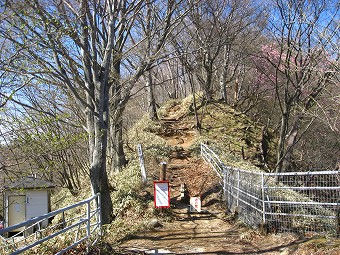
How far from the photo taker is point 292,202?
9.25 meters

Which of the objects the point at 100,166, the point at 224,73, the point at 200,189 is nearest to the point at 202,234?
the point at 100,166

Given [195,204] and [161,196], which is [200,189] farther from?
[161,196]

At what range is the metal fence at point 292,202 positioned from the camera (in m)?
8.80

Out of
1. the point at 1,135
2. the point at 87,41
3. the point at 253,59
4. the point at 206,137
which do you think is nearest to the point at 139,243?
the point at 1,135

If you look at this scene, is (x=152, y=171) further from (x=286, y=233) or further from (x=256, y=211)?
(x=286, y=233)

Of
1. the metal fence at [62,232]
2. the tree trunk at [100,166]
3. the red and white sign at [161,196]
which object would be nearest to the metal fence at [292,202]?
the red and white sign at [161,196]

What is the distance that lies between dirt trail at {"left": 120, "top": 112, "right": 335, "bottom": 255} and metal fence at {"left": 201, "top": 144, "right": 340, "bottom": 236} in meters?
0.42

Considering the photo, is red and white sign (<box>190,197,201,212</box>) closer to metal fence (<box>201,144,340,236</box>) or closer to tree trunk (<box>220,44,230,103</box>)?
metal fence (<box>201,144,340,236</box>)

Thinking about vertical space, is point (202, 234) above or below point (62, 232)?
below

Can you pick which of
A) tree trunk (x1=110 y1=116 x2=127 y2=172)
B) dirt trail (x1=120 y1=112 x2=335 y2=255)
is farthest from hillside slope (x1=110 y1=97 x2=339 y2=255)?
tree trunk (x1=110 y1=116 x2=127 y2=172)

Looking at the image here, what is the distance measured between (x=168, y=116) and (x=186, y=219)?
1607cm

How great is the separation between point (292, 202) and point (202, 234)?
284cm

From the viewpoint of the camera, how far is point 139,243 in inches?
396

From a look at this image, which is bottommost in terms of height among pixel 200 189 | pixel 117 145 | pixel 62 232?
pixel 200 189
